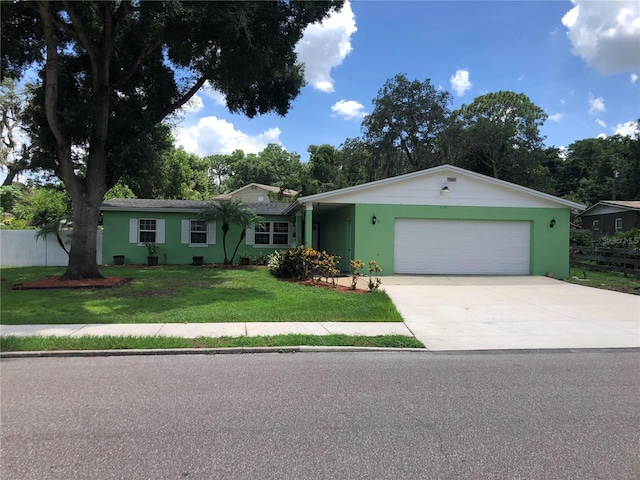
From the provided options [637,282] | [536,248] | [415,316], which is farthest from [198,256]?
[637,282]

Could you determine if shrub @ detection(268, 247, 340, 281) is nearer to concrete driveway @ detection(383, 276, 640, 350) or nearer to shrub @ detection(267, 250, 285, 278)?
shrub @ detection(267, 250, 285, 278)

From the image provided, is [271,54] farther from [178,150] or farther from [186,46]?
[178,150]

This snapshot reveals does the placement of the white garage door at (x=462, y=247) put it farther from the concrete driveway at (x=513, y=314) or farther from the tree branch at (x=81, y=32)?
the tree branch at (x=81, y=32)

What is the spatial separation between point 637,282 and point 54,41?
20683mm

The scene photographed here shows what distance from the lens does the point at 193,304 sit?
385 inches

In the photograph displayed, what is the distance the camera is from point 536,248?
1664cm

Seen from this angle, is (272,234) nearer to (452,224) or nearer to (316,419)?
(452,224)

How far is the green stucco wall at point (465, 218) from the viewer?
16062mm

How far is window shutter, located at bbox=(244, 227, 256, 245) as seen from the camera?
67.4 ft

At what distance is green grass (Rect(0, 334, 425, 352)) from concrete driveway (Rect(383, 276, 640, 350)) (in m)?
1.00

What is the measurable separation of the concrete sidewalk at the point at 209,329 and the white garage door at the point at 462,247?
8.48 metres

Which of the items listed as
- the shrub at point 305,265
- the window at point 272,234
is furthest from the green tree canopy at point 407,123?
the shrub at point 305,265

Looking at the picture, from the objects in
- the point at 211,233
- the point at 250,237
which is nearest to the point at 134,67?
the point at 211,233

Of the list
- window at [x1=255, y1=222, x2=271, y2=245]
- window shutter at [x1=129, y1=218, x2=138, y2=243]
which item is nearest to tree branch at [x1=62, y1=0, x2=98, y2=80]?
window shutter at [x1=129, y1=218, x2=138, y2=243]
